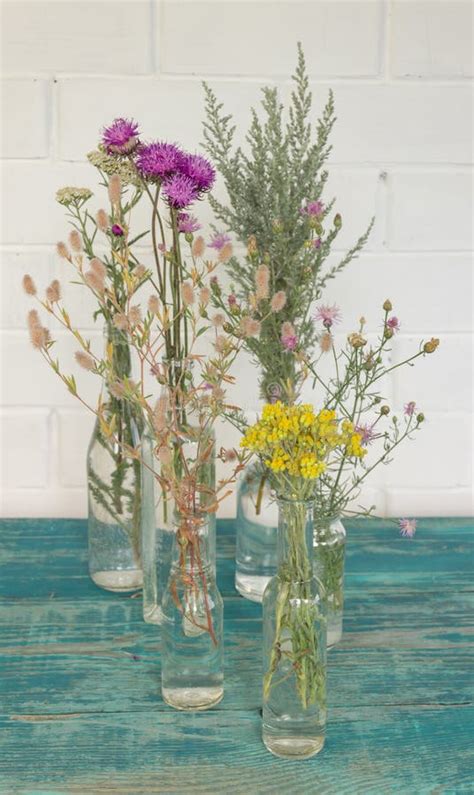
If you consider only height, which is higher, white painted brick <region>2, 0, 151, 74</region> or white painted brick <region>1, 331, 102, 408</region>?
white painted brick <region>2, 0, 151, 74</region>

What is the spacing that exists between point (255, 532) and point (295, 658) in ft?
0.95

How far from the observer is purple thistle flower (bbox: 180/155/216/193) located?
0.94 metres

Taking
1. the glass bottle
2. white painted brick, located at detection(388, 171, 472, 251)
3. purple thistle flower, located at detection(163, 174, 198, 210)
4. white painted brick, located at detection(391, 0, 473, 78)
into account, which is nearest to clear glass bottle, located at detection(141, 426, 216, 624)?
the glass bottle

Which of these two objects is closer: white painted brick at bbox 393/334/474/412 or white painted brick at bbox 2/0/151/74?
white painted brick at bbox 2/0/151/74

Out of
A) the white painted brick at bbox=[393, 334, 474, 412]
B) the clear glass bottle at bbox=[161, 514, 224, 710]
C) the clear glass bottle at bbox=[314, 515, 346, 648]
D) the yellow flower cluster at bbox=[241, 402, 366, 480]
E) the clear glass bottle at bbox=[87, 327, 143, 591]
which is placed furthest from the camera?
the white painted brick at bbox=[393, 334, 474, 412]

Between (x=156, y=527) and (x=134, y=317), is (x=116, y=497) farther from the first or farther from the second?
(x=134, y=317)

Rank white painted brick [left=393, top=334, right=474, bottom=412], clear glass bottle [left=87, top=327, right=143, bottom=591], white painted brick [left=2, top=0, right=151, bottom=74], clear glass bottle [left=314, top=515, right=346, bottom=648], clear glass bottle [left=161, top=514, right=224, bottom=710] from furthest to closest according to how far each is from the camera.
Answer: white painted brick [left=393, top=334, right=474, bottom=412] < white painted brick [left=2, top=0, right=151, bottom=74] < clear glass bottle [left=87, top=327, right=143, bottom=591] < clear glass bottle [left=314, top=515, right=346, bottom=648] < clear glass bottle [left=161, top=514, right=224, bottom=710]

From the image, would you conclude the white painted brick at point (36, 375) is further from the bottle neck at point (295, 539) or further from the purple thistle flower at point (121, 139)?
the bottle neck at point (295, 539)

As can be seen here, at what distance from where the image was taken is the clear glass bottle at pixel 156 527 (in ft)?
3.32

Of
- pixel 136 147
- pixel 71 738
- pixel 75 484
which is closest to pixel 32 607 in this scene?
pixel 71 738

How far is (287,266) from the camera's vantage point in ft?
3.51

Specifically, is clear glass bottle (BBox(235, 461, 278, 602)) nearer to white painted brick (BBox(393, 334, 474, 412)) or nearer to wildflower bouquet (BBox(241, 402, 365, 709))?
wildflower bouquet (BBox(241, 402, 365, 709))

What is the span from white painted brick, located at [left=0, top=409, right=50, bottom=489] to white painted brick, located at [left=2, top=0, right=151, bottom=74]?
1.56 ft

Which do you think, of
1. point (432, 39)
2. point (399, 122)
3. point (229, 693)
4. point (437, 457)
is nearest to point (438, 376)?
point (437, 457)
